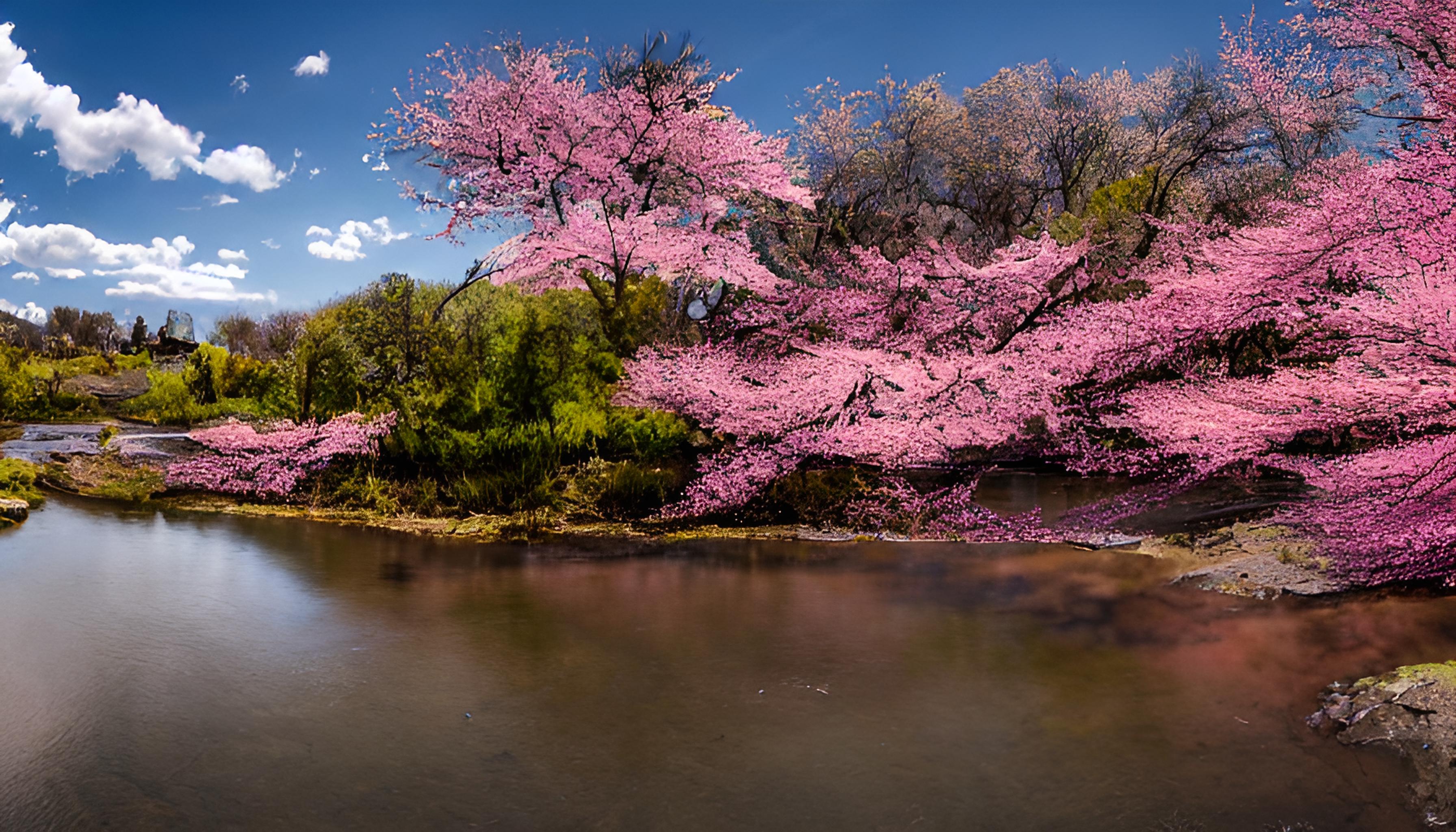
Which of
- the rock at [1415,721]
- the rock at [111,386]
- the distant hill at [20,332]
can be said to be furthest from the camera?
the distant hill at [20,332]

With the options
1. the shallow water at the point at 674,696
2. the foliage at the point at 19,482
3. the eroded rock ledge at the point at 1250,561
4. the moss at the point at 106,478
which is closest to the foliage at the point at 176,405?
the moss at the point at 106,478

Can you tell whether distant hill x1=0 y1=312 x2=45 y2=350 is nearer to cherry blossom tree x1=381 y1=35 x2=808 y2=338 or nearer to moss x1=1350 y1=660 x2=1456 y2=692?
cherry blossom tree x1=381 y1=35 x2=808 y2=338

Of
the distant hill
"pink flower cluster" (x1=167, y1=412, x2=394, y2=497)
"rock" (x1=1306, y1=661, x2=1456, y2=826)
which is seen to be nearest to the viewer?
"rock" (x1=1306, y1=661, x2=1456, y2=826)

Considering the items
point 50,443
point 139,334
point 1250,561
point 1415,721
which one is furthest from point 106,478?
point 139,334

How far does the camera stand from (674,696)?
5039 millimetres

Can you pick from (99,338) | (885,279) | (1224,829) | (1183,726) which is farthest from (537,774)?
(99,338)

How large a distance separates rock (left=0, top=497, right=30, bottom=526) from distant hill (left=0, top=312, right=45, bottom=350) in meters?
25.7

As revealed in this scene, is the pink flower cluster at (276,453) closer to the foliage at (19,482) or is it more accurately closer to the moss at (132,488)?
the moss at (132,488)

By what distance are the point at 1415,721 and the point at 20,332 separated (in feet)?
159

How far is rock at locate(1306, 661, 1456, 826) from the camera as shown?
4.03 meters

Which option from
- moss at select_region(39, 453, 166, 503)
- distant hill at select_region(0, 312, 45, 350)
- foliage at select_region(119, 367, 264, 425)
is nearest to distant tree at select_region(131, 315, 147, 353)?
distant hill at select_region(0, 312, 45, 350)

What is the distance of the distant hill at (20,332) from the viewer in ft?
105

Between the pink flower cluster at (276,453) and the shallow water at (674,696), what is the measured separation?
122 inches

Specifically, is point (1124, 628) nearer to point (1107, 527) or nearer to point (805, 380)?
point (1107, 527)
